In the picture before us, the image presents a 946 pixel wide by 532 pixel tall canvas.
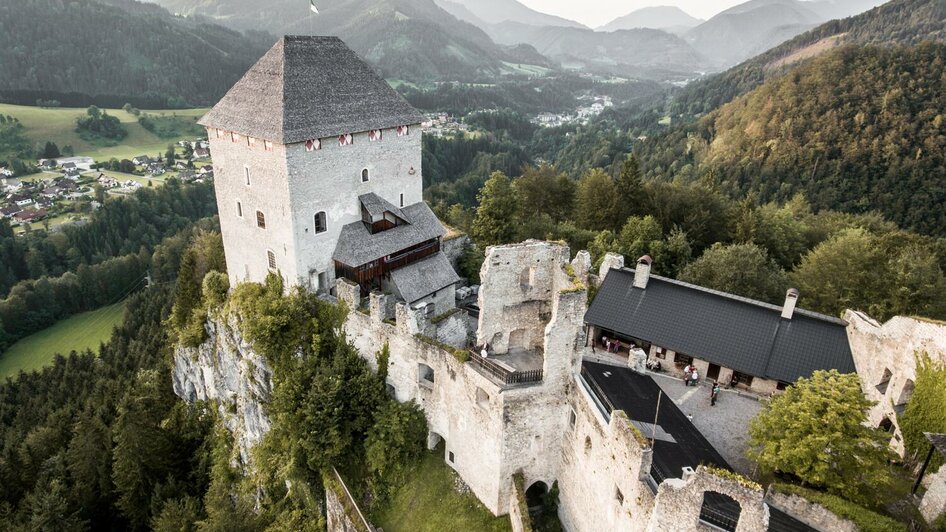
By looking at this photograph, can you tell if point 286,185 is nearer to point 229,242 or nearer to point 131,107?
point 229,242

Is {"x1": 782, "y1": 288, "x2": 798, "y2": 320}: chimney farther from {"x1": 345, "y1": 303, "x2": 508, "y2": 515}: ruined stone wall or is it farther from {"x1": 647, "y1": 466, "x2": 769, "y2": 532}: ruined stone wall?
{"x1": 345, "y1": 303, "x2": 508, "y2": 515}: ruined stone wall

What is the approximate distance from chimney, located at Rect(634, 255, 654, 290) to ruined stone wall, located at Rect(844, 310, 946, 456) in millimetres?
10434

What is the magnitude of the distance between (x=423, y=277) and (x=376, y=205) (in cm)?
568

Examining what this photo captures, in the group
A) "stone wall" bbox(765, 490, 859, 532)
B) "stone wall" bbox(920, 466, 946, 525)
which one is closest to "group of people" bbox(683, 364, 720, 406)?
"stone wall" bbox(765, 490, 859, 532)

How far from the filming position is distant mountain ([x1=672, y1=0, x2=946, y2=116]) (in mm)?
147475

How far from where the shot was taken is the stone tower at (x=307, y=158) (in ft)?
105

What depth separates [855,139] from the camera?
92250mm

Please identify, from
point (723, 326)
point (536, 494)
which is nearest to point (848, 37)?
point (723, 326)

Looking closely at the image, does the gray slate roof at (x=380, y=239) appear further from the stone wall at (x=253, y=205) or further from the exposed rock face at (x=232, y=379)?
the exposed rock face at (x=232, y=379)

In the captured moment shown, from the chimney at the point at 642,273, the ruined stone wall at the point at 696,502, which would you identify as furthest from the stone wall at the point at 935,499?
the chimney at the point at 642,273

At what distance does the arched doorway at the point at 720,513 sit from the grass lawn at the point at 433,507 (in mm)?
10876

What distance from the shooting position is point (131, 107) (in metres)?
189

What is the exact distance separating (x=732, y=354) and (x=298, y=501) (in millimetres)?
25520

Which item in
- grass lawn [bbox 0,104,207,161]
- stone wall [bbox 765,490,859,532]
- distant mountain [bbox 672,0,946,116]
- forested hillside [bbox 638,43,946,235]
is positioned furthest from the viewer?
grass lawn [bbox 0,104,207,161]
